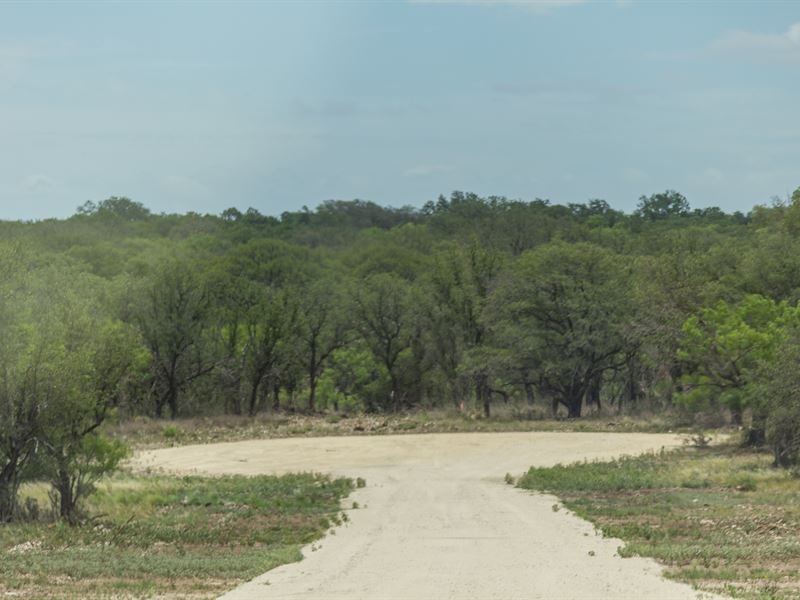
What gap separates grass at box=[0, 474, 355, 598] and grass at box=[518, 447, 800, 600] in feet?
21.7

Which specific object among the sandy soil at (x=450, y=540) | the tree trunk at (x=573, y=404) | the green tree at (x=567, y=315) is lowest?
the sandy soil at (x=450, y=540)

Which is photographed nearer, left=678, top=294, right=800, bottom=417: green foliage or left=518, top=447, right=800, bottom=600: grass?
left=518, top=447, right=800, bottom=600: grass

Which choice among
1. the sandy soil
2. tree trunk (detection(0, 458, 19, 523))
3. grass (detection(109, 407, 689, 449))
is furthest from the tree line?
the sandy soil

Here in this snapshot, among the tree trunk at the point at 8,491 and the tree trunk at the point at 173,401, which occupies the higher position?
the tree trunk at the point at 173,401

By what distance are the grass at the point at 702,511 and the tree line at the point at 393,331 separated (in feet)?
7.84

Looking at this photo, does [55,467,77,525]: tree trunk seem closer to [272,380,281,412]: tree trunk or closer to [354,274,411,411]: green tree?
[354,274,411,411]: green tree

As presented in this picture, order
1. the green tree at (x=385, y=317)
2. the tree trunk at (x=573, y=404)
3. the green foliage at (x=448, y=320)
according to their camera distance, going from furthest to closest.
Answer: the green tree at (x=385, y=317)
the tree trunk at (x=573, y=404)
the green foliage at (x=448, y=320)

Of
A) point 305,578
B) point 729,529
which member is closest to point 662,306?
point 729,529

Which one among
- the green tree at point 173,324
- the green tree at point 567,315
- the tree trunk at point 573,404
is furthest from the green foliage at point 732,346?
the green tree at point 173,324

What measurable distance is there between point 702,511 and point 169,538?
1222cm

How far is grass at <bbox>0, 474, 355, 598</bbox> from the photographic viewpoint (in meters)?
17.6

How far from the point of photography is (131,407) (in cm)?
7256

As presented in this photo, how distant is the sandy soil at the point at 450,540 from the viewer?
16.8 metres

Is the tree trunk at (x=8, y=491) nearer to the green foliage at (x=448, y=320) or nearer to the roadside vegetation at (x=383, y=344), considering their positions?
the roadside vegetation at (x=383, y=344)
